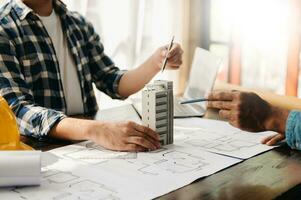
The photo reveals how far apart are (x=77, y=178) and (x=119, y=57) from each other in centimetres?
158

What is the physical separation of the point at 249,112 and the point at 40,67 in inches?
28.8

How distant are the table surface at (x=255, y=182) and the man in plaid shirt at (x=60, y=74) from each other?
250 millimetres

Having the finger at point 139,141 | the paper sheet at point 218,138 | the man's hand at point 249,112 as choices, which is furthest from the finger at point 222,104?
the finger at point 139,141

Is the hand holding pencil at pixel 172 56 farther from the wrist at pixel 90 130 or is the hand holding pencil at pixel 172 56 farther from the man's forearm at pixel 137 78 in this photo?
the wrist at pixel 90 130

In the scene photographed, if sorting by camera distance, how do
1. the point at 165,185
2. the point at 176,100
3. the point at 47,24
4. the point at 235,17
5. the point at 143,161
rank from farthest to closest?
the point at 235,17, the point at 176,100, the point at 47,24, the point at 143,161, the point at 165,185

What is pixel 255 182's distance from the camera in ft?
3.23

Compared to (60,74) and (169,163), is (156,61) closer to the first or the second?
(60,74)

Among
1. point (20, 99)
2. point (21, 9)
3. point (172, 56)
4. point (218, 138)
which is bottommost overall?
point (218, 138)

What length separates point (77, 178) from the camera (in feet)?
3.25

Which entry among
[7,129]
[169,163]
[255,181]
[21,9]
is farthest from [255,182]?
[21,9]

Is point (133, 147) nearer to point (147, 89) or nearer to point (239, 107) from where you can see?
point (147, 89)

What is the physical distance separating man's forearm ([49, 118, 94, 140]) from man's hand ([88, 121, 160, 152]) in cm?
4

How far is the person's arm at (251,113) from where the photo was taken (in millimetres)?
1233

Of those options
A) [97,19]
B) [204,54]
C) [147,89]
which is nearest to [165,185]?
[147,89]
